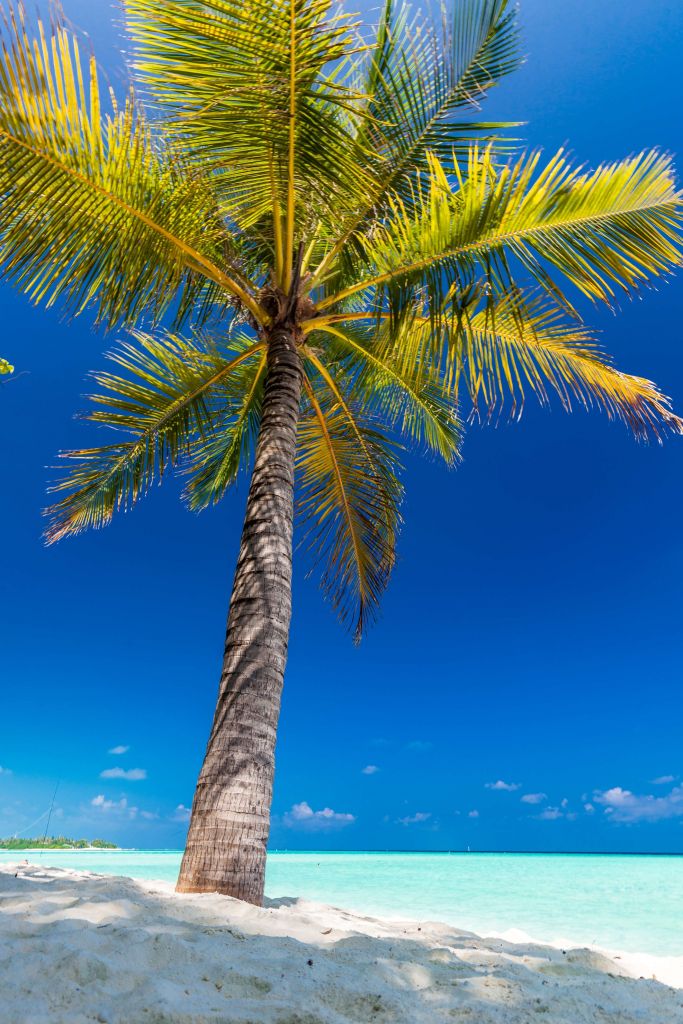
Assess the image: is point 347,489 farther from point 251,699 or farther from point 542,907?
point 542,907

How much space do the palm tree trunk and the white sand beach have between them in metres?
0.55

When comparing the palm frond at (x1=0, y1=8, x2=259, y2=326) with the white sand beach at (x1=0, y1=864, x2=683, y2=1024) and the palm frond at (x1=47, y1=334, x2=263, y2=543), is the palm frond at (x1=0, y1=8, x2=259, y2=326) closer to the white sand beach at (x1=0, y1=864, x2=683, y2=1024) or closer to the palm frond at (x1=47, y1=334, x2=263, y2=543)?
the palm frond at (x1=47, y1=334, x2=263, y2=543)

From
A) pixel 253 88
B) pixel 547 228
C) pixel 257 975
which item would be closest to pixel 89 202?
pixel 253 88

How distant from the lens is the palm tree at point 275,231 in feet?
13.4

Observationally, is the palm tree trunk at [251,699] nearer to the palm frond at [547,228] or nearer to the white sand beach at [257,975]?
the white sand beach at [257,975]

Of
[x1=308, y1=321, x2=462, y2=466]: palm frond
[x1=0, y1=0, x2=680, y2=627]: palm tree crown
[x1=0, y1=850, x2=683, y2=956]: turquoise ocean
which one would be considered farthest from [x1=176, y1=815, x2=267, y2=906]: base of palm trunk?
[x1=308, y1=321, x2=462, y2=466]: palm frond

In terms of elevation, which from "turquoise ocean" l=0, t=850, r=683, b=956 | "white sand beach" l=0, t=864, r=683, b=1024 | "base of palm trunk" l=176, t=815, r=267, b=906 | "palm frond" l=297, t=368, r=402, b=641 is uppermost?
"palm frond" l=297, t=368, r=402, b=641

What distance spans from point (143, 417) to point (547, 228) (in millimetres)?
4136

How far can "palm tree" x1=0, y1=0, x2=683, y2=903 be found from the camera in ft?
13.4

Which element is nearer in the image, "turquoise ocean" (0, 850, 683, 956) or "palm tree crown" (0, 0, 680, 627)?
"palm tree crown" (0, 0, 680, 627)

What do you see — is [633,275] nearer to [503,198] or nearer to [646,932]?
[503,198]

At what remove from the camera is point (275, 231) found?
5.43 metres

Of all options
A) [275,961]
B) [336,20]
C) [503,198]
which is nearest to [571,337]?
[503,198]

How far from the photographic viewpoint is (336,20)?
4082 mm
